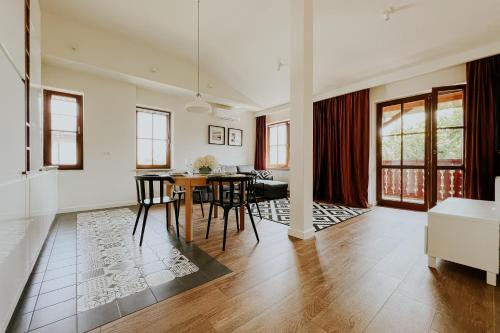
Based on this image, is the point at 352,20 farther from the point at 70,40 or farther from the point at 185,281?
the point at 70,40

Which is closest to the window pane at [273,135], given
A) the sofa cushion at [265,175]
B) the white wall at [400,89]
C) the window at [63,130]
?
the sofa cushion at [265,175]

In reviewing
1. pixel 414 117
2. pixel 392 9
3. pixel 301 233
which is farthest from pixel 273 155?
pixel 392 9

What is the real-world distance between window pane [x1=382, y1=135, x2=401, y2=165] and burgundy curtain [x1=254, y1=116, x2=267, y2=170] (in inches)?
122

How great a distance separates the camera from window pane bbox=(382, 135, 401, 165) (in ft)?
13.5

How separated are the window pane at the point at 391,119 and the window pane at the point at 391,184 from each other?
0.79m

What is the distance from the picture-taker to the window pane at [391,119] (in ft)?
13.4

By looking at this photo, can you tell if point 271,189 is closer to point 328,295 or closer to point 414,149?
point 414,149

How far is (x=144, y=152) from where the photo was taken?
4.72m

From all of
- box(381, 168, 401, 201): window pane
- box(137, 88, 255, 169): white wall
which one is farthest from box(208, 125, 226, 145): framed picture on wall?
box(381, 168, 401, 201): window pane

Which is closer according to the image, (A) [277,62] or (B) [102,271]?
(B) [102,271]

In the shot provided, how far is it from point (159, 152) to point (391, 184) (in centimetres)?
512

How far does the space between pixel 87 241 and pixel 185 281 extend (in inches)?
60.9

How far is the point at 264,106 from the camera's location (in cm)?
603

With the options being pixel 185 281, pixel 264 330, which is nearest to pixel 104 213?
pixel 185 281
